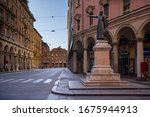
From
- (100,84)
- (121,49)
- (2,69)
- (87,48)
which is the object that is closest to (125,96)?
(100,84)

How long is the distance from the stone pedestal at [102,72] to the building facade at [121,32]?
11.1 feet

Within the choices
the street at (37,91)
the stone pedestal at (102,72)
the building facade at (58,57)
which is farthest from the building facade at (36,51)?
the stone pedestal at (102,72)

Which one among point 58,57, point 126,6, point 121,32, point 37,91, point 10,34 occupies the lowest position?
point 37,91

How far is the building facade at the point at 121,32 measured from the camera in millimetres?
22656

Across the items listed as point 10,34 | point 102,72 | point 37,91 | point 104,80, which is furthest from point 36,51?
point 37,91

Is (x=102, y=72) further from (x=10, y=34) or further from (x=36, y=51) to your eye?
(x=36, y=51)

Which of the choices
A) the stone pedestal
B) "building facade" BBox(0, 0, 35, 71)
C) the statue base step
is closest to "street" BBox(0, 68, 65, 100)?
the statue base step

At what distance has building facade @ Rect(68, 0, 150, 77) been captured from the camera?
74.3ft

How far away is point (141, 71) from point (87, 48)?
41.4ft

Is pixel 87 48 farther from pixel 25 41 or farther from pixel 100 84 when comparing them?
pixel 25 41

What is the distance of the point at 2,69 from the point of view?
4909 cm

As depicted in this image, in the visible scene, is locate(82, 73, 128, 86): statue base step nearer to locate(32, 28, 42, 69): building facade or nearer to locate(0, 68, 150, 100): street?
locate(0, 68, 150, 100): street

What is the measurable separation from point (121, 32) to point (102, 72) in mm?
10979

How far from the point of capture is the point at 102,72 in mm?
16203
